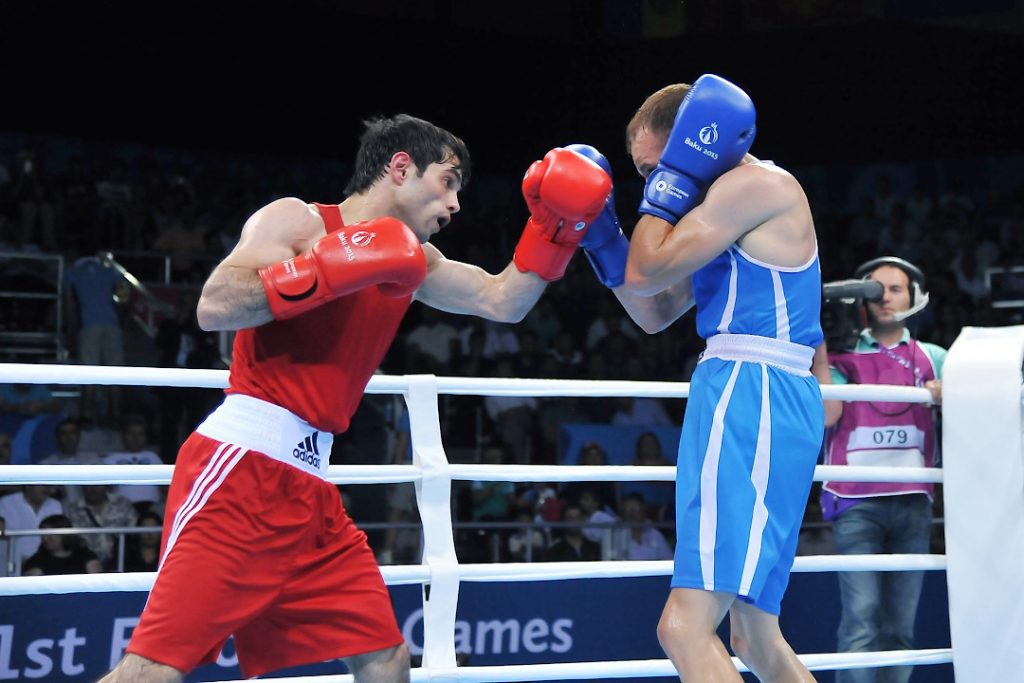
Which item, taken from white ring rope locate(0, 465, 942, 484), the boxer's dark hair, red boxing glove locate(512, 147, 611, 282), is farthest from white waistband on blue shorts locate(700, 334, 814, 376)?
the boxer's dark hair

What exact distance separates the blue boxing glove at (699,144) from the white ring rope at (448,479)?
2.02 feet

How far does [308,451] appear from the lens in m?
2.32

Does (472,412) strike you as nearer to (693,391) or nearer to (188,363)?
(188,363)

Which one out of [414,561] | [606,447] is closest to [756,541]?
[414,561]

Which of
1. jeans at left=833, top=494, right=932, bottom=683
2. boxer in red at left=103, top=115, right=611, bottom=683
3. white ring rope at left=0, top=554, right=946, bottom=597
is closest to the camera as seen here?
boxer in red at left=103, top=115, right=611, bottom=683

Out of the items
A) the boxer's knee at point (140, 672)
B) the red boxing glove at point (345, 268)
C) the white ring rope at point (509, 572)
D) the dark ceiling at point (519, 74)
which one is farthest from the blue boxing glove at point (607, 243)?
the dark ceiling at point (519, 74)

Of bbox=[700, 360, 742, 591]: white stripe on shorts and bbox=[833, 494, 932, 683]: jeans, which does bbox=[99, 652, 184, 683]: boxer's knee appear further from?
bbox=[833, 494, 932, 683]: jeans

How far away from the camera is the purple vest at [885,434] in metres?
3.90

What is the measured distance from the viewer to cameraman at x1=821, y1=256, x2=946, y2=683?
12.2 ft

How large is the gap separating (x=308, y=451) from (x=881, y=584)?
223 centimetres

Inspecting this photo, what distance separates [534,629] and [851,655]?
98 cm

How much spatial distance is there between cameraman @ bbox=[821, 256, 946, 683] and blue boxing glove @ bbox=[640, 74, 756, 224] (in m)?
1.54

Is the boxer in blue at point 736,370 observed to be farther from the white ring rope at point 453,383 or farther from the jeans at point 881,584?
the jeans at point 881,584

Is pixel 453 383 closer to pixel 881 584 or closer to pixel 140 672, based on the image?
pixel 140 672
